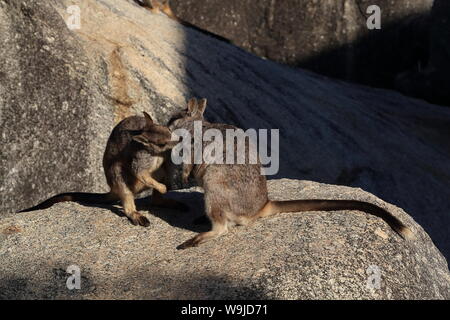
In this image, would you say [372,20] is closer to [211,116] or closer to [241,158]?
[211,116]

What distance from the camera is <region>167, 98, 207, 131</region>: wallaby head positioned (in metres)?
5.90

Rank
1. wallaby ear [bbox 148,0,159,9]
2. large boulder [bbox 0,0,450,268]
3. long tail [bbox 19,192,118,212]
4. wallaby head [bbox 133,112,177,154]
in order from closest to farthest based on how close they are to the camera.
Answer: wallaby head [bbox 133,112,177,154] → long tail [bbox 19,192,118,212] → large boulder [bbox 0,0,450,268] → wallaby ear [bbox 148,0,159,9]

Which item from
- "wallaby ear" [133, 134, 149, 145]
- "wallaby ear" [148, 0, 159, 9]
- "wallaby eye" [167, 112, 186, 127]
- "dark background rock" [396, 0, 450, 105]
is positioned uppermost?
"wallaby ear" [148, 0, 159, 9]

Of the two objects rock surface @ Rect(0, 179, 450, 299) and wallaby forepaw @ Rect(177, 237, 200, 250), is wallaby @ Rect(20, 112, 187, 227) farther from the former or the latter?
wallaby forepaw @ Rect(177, 237, 200, 250)

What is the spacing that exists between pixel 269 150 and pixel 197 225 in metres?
3.64

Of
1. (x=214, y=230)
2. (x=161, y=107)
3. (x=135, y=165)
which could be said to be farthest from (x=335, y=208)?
(x=161, y=107)

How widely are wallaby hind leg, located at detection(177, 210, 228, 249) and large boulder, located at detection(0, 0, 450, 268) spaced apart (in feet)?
9.15

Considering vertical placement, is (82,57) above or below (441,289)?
above

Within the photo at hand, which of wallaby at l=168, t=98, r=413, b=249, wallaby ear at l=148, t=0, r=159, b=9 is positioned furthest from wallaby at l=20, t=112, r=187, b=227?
wallaby ear at l=148, t=0, r=159, b=9

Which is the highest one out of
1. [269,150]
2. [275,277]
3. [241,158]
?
[241,158]

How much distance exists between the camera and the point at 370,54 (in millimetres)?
14414

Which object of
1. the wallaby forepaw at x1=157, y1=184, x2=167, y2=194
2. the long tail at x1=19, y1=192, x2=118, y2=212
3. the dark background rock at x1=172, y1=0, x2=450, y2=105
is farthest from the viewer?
the dark background rock at x1=172, y1=0, x2=450, y2=105

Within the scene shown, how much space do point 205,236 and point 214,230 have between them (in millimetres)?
78
